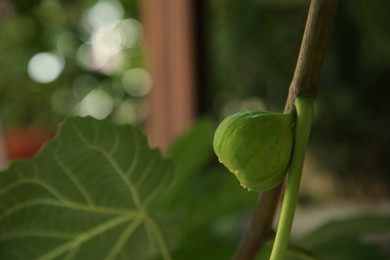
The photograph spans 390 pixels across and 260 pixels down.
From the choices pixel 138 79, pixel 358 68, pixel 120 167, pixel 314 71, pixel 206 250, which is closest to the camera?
pixel 314 71

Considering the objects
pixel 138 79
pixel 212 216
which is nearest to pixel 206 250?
pixel 212 216

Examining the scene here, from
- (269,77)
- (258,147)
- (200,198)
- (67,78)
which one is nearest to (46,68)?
(67,78)

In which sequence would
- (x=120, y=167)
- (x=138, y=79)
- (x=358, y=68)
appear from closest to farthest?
(x=120, y=167), (x=358, y=68), (x=138, y=79)

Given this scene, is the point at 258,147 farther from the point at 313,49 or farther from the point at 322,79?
the point at 322,79

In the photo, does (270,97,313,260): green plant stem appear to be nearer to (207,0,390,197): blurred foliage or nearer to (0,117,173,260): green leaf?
(0,117,173,260): green leaf

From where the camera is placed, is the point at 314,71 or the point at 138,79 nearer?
the point at 314,71

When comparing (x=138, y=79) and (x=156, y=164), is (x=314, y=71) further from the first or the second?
(x=138, y=79)
